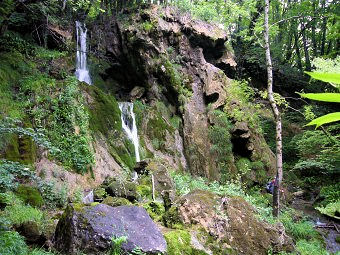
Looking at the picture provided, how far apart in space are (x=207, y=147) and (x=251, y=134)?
126 inches

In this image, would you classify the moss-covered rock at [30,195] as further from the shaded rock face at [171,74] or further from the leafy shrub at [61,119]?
the shaded rock face at [171,74]

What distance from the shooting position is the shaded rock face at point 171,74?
16.5 meters

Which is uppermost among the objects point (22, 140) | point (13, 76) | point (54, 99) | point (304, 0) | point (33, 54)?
point (304, 0)

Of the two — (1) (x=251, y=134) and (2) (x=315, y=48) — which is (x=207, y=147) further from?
(2) (x=315, y=48)

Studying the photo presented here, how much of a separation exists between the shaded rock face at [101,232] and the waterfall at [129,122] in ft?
28.5

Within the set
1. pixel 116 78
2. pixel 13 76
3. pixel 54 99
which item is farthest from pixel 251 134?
pixel 13 76

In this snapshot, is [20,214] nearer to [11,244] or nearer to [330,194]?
[11,244]

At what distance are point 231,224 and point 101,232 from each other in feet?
9.25

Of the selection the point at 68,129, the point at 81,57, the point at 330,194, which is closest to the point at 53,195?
the point at 68,129

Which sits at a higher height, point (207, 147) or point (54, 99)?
point (54, 99)

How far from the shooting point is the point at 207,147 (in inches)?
689

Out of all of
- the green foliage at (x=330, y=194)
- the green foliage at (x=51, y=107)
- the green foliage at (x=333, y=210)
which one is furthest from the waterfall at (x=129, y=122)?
the green foliage at (x=330, y=194)

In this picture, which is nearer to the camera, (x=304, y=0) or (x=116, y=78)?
(x=116, y=78)

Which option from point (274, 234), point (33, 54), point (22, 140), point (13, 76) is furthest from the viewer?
point (33, 54)
